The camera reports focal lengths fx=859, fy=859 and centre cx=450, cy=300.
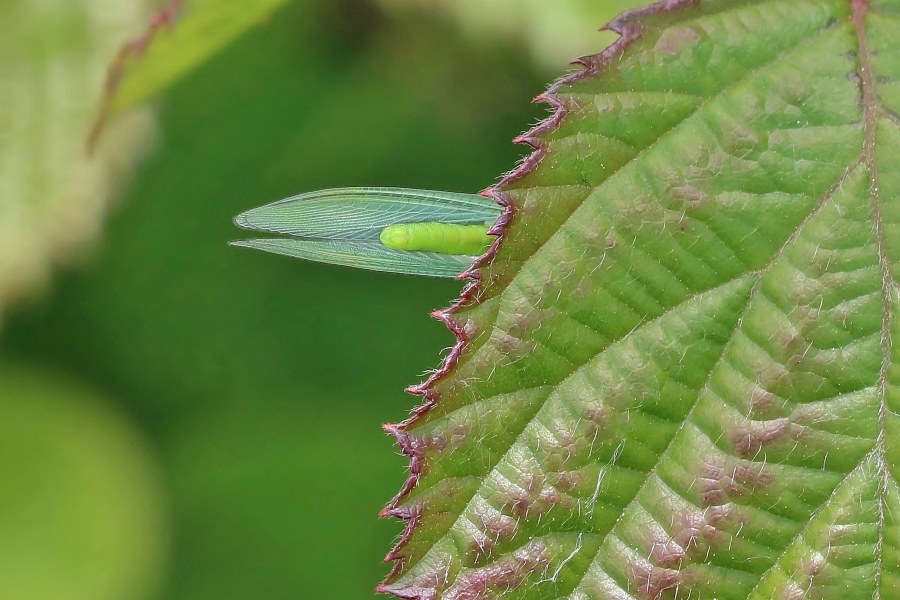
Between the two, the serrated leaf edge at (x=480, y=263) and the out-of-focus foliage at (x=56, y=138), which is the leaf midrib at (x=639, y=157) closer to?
the serrated leaf edge at (x=480, y=263)

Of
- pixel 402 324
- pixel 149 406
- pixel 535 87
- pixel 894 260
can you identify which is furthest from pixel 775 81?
pixel 149 406

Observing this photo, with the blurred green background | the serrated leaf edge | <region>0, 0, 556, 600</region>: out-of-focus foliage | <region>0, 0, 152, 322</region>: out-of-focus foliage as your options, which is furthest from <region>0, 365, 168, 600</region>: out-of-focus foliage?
the serrated leaf edge

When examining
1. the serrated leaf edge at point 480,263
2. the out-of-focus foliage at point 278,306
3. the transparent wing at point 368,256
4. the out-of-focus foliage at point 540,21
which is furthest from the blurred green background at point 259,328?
the serrated leaf edge at point 480,263

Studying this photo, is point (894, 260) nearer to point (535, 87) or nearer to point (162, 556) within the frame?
point (535, 87)

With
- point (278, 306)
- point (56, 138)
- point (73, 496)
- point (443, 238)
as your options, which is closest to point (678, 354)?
point (443, 238)

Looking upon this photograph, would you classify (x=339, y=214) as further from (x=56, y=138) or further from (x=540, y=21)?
(x=56, y=138)

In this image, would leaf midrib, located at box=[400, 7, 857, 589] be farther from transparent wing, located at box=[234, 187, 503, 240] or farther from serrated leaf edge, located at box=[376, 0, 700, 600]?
transparent wing, located at box=[234, 187, 503, 240]
